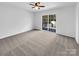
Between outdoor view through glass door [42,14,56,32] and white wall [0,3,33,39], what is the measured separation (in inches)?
71.0

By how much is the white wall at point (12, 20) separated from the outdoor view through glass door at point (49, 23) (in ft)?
5.92

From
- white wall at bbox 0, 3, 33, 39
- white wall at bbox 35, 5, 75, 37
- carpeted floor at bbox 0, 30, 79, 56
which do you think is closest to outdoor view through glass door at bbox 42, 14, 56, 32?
white wall at bbox 35, 5, 75, 37

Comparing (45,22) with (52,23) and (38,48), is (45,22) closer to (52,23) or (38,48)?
(52,23)

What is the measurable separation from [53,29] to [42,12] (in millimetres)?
2198

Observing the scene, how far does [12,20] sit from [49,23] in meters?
3.71

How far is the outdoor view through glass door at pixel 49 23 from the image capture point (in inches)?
291

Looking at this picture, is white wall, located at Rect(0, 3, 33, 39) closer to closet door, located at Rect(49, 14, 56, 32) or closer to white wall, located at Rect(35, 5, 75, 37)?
closet door, located at Rect(49, 14, 56, 32)

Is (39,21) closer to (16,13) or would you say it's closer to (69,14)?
(16,13)

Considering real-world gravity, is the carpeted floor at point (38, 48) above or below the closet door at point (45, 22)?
below

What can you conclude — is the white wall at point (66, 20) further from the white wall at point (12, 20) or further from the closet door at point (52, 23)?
the white wall at point (12, 20)

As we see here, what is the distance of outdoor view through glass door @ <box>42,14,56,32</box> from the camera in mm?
7404

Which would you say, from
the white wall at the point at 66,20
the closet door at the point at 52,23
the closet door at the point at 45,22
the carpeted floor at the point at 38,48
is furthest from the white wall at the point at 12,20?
the white wall at the point at 66,20

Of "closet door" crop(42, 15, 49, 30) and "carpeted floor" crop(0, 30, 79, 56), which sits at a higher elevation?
"closet door" crop(42, 15, 49, 30)

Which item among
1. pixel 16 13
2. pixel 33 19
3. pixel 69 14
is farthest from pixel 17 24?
pixel 69 14
